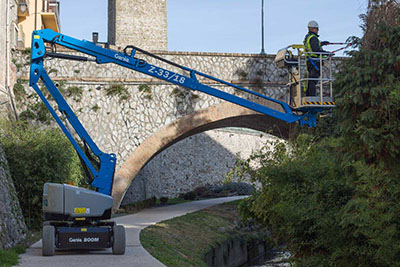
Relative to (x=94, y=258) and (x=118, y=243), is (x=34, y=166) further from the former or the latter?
(x=94, y=258)

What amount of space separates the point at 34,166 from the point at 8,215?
11.5 feet

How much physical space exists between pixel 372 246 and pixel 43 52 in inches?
283

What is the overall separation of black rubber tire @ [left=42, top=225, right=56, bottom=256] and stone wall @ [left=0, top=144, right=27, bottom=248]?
1.04m

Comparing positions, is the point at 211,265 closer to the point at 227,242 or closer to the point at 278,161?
the point at 227,242

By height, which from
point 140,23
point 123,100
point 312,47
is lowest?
point 123,100

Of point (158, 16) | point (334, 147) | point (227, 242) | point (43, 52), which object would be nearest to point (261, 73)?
point (227, 242)

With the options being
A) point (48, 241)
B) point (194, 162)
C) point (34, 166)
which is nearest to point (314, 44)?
point (34, 166)

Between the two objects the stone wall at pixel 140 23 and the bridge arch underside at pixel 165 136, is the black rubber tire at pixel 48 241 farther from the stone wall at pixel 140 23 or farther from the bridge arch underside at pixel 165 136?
the stone wall at pixel 140 23

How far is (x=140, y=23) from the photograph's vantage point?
35.8 meters

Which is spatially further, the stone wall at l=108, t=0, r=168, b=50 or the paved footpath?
the stone wall at l=108, t=0, r=168, b=50

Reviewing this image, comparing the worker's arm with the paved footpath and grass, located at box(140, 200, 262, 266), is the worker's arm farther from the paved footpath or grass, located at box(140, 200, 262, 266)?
the paved footpath

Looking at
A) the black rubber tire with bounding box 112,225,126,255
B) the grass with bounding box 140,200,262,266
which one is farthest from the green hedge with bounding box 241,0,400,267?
the black rubber tire with bounding box 112,225,126,255

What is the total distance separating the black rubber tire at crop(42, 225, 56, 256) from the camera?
10289mm

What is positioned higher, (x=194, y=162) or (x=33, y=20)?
(x=33, y=20)
